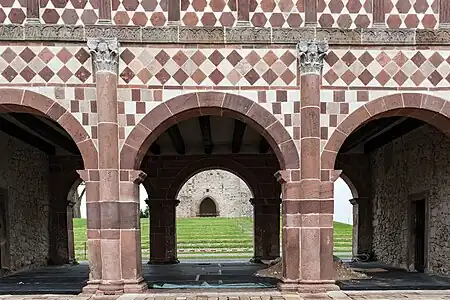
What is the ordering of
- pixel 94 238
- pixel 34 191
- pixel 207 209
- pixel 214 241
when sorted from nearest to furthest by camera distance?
pixel 94 238 → pixel 34 191 → pixel 214 241 → pixel 207 209

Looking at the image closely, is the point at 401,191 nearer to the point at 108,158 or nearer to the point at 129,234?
the point at 129,234

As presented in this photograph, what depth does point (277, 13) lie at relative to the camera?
596 centimetres

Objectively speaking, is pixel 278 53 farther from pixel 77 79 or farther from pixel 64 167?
pixel 64 167

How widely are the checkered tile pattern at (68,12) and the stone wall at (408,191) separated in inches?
225

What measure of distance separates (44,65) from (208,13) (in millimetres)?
2130

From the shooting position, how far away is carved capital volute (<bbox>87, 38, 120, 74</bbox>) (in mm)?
5691

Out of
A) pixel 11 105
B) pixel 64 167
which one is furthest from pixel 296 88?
pixel 64 167

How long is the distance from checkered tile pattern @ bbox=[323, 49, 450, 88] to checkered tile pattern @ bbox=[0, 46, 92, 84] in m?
3.07

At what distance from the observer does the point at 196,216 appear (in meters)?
27.3

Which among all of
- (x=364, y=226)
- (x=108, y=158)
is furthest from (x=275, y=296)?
(x=364, y=226)

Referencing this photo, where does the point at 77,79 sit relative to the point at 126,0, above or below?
below

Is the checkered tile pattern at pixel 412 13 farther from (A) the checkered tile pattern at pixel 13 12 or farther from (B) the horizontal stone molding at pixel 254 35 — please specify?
(A) the checkered tile pattern at pixel 13 12

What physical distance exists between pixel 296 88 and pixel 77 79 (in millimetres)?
2724

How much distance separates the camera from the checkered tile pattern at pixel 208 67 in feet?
19.3
